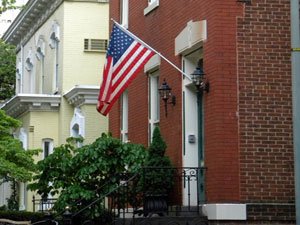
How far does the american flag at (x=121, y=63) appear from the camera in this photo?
14039mm

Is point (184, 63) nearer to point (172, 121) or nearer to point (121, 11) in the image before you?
point (172, 121)

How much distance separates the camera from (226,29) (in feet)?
41.3

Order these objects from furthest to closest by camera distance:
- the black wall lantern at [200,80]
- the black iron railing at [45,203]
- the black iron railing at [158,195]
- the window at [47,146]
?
the window at [47,146]
the black iron railing at [45,203]
the black iron railing at [158,195]
the black wall lantern at [200,80]

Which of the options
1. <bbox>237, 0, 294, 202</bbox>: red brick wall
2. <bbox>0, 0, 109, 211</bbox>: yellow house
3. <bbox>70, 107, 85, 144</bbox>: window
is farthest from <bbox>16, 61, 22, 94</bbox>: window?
<bbox>237, 0, 294, 202</bbox>: red brick wall

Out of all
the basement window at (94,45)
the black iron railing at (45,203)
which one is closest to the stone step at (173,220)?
the black iron railing at (45,203)

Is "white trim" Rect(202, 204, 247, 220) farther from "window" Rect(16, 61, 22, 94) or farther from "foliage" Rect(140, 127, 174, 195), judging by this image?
"window" Rect(16, 61, 22, 94)

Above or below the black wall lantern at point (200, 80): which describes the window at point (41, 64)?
above

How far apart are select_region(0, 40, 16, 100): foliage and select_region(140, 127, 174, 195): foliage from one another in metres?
25.3

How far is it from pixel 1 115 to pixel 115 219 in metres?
8.96

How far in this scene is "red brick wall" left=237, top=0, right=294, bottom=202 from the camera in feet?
40.2

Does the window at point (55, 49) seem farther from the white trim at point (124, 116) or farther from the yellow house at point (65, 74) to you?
the white trim at point (124, 116)

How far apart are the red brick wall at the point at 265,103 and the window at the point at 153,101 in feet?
12.9

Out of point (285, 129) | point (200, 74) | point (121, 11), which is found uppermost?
point (121, 11)

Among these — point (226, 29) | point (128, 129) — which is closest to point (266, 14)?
point (226, 29)
